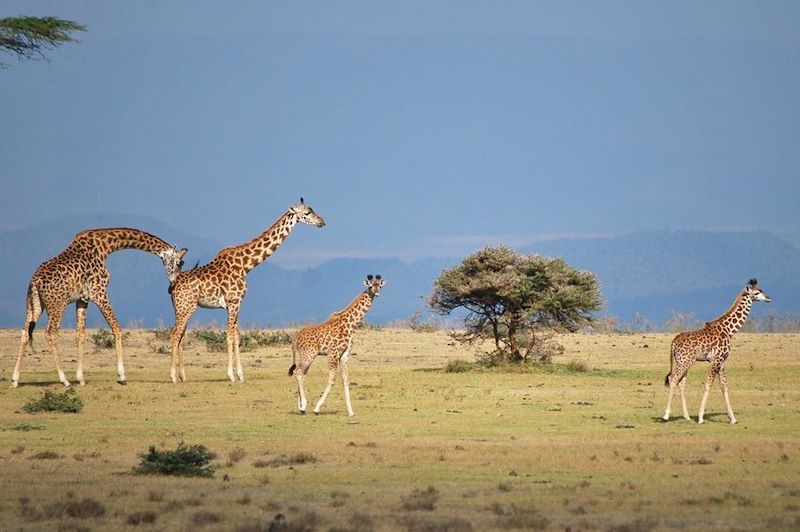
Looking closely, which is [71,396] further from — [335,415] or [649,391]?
[649,391]

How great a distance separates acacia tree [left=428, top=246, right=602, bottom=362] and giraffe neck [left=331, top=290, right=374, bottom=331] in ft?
46.6

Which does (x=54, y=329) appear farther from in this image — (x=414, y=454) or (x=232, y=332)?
(x=414, y=454)

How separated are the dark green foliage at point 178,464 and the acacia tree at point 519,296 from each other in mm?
23162

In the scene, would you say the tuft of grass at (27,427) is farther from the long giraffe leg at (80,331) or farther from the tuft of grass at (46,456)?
the long giraffe leg at (80,331)

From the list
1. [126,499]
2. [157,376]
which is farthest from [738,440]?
[157,376]

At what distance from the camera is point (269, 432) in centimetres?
2633

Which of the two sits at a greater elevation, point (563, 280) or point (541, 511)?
point (563, 280)

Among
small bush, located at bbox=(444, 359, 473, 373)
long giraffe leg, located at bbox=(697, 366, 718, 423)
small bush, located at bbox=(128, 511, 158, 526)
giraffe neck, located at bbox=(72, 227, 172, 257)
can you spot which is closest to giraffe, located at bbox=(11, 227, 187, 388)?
giraffe neck, located at bbox=(72, 227, 172, 257)

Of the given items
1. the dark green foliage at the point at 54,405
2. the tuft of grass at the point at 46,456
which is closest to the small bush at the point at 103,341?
the dark green foliage at the point at 54,405

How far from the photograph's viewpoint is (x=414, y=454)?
22.9 m

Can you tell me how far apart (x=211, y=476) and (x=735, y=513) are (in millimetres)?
7482

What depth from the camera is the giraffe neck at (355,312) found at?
1128 inches

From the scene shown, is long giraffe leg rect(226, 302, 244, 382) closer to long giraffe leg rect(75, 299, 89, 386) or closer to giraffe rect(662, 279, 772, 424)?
long giraffe leg rect(75, 299, 89, 386)

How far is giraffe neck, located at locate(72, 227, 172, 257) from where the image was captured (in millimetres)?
35059
